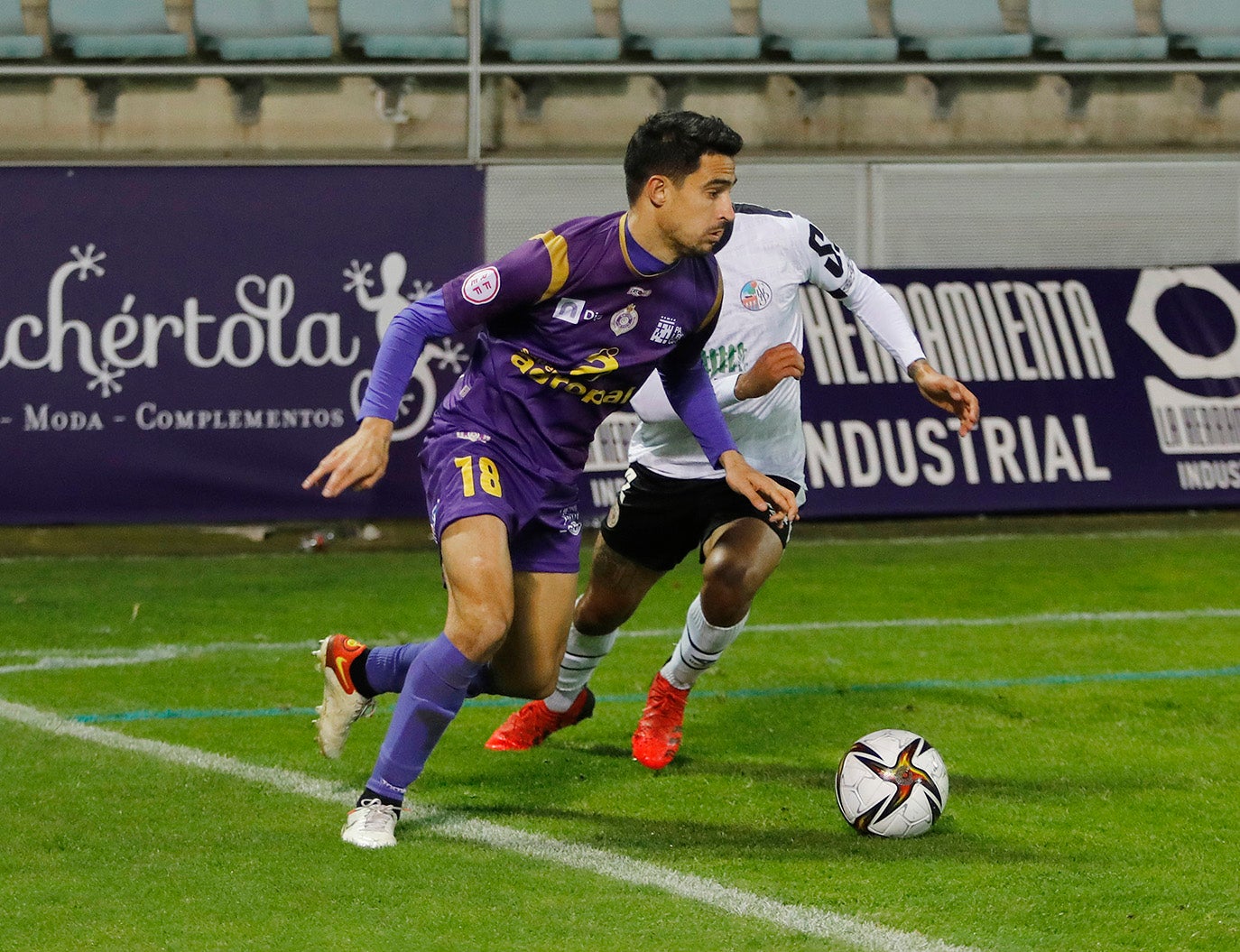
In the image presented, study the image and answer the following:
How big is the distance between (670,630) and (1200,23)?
808 cm

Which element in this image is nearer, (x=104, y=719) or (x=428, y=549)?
(x=104, y=719)

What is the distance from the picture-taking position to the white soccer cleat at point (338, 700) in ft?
15.4

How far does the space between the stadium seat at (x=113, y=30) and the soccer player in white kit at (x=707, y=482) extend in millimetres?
7762

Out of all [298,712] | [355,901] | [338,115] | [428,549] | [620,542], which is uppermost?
[338,115]

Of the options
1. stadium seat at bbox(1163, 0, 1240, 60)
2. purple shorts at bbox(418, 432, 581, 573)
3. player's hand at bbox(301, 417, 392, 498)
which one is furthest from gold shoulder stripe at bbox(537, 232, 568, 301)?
stadium seat at bbox(1163, 0, 1240, 60)

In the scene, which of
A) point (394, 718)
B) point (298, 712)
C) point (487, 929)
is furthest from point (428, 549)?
point (487, 929)

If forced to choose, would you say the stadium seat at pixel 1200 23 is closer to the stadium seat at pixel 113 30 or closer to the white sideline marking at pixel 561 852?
the stadium seat at pixel 113 30

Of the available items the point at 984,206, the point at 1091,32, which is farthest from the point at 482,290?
the point at 1091,32

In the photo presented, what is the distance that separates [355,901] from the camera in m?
3.86

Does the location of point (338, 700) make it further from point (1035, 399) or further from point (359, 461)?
point (1035, 399)

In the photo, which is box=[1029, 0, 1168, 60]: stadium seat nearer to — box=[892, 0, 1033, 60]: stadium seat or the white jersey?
box=[892, 0, 1033, 60]: stadium seat

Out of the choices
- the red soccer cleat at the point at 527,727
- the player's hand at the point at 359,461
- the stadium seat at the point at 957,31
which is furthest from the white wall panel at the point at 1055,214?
the player's hand at the point at 359,461

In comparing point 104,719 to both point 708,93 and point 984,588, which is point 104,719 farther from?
point 708,93

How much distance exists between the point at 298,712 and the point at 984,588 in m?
4.15
